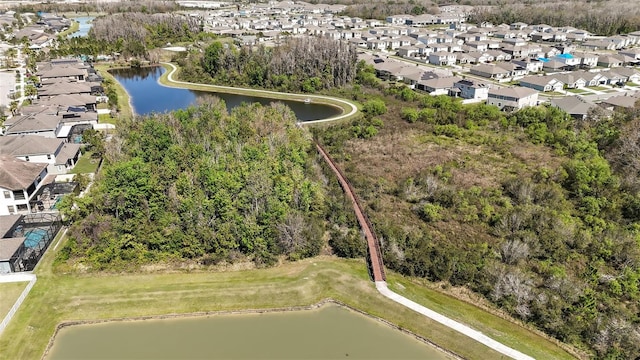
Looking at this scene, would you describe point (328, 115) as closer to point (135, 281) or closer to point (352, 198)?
point (352, 198)

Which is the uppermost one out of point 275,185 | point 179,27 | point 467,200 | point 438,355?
point 179,27

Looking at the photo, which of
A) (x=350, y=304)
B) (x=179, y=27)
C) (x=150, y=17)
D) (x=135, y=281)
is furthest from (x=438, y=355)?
(x=150, y=17)

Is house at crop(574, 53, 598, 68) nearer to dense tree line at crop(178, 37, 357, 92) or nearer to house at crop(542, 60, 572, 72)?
house at crop(542, 60, 572, 72)

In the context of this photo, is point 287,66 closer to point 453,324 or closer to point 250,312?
point 250,312

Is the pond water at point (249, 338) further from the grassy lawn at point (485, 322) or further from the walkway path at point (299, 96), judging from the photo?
the walkway path at point (299, 96)

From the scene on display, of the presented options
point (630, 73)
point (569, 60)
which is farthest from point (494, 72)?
point (630, 73)

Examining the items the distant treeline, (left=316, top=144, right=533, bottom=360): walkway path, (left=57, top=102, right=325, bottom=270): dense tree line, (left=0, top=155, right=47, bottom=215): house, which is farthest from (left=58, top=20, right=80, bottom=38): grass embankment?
(left=316, top=144, right=533, bottom=360): walkway path

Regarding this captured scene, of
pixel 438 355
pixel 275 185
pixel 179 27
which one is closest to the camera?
pixel 438 355
